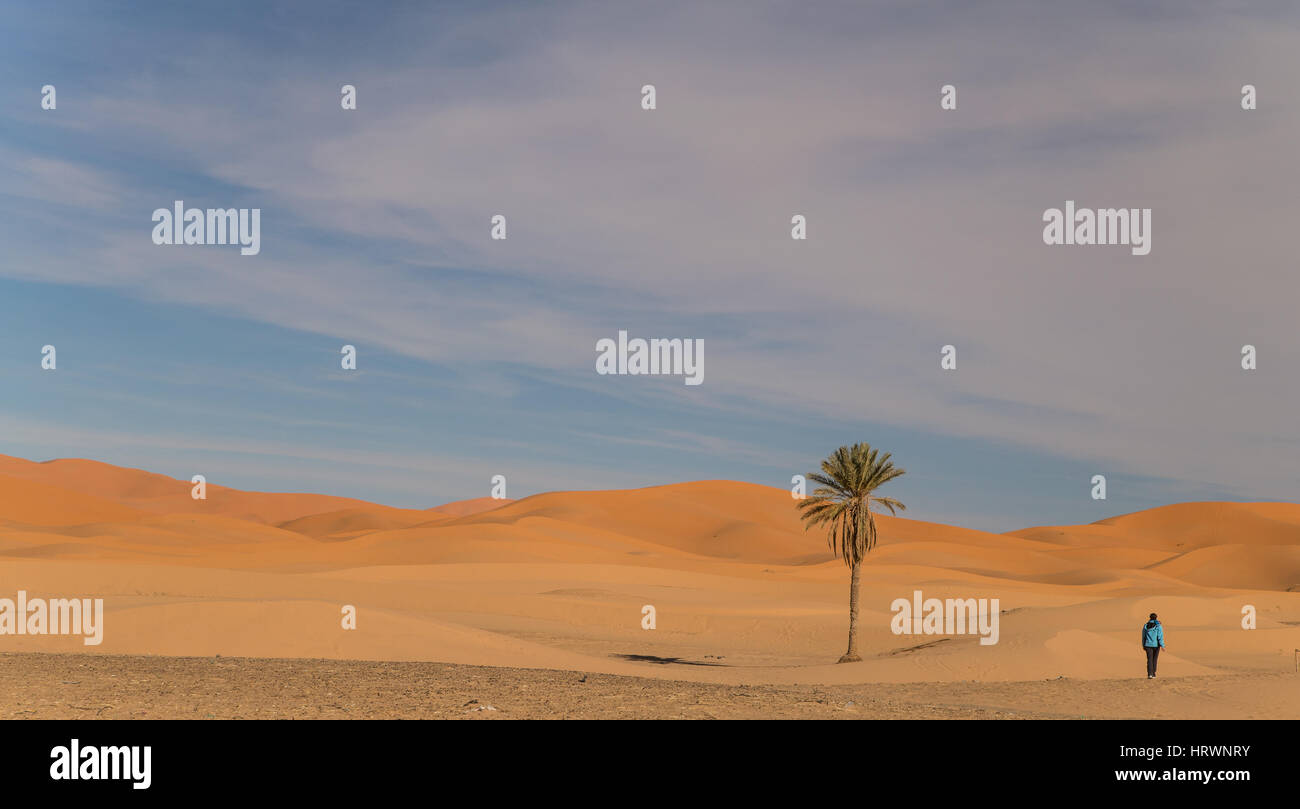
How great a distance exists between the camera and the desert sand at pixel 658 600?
29625mm

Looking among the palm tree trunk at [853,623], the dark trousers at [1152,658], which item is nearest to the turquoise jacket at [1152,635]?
the dark trousers at [1152,658]

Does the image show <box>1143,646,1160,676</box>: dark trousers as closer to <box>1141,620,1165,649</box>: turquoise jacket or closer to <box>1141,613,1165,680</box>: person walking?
<box>1141,613,1165,680</box>: person walking

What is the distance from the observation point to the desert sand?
97.2 ft

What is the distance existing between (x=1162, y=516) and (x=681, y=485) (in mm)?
84844

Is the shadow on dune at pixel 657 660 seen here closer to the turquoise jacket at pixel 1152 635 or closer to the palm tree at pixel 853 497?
the palm tree at pixel 853 497

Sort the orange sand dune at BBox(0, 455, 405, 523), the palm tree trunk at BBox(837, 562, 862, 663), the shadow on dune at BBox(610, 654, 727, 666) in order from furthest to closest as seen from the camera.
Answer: the orange sand dune at BBox(0, 455, 405, 523) → the palm tree trunk at BBox(837, 562, 862, 663) → the shadow on dune at BBox(610, 654, 727, 666)

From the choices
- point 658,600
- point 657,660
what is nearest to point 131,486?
point 658,600

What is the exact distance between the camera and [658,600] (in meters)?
63.2

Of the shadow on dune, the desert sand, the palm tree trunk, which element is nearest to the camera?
the desert sand

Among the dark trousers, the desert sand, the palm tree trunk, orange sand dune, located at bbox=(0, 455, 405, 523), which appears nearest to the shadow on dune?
the desert sand
